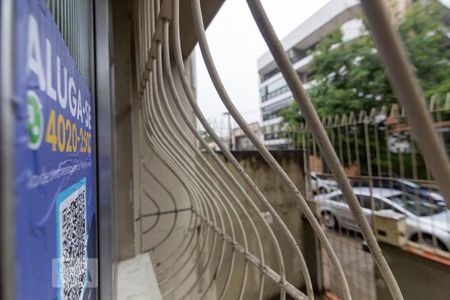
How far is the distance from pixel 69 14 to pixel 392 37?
46 cm

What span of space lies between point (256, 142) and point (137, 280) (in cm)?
83

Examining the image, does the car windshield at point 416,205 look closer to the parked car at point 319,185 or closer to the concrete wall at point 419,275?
the concrete wall at point 419,275

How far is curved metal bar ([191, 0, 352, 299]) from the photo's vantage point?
1.07 ft

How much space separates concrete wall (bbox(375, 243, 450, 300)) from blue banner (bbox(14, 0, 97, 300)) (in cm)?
222

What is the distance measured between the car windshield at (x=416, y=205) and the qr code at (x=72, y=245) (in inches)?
91.6

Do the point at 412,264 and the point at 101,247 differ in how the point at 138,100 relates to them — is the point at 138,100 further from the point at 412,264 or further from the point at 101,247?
the point at 412,264

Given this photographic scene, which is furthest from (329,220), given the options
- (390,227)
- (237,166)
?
(237,166)

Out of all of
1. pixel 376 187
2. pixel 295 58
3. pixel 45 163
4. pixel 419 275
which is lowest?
pixel 419 275

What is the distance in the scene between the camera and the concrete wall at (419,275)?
159cm

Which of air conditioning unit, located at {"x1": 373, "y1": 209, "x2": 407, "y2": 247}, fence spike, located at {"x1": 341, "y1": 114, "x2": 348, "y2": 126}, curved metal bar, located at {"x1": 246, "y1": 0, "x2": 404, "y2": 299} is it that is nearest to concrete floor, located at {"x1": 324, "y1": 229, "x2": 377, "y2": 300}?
air conditioning unit, located at {"x1": 373, "y1": 209, "x2": 407, "y2": 247}

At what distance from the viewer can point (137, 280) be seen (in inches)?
34.6

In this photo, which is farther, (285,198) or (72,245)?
(285,198)

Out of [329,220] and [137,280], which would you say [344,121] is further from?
[137,280]

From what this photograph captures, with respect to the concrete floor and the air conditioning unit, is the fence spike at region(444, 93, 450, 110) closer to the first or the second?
the air conditioning unit
